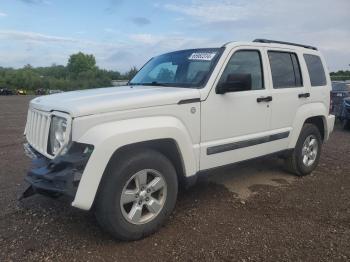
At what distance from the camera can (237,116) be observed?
475 centimetres

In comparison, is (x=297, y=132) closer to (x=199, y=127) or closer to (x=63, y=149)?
(x=199, y=127)

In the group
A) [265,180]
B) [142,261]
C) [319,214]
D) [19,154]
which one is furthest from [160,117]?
[19,154]

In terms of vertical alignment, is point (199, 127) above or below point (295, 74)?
below

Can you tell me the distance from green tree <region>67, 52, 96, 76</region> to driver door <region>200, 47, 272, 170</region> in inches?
4486

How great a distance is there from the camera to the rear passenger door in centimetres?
538

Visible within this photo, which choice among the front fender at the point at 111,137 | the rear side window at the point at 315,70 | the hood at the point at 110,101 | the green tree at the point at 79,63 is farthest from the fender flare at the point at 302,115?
the green tree at the point at 79,63

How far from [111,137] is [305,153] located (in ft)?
12.7

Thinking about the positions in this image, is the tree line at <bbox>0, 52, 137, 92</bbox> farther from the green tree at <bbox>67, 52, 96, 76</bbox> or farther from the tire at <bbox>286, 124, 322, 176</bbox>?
the tire at <bbox>286, 124, 322, 176</bbox>

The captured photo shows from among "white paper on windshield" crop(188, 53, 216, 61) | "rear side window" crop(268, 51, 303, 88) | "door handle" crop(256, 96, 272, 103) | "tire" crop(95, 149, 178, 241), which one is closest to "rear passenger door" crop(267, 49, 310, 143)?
"rear side window" crop(268, 51, 303, 88)

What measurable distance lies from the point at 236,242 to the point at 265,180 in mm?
2358

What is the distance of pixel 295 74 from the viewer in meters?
5.90

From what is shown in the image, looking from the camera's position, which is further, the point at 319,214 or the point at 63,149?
the point at 319,214

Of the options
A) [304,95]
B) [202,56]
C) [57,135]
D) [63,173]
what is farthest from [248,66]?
[63,173]

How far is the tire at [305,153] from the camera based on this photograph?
240 inches
